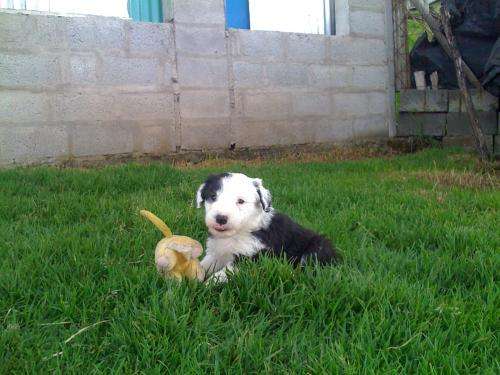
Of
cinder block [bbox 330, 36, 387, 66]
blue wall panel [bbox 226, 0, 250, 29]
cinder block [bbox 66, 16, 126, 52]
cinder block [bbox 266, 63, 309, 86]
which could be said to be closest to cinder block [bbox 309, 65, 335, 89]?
cinder block [bbox 266, 63, 309, 86]

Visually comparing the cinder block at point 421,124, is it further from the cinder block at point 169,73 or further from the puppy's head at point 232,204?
the puppy's head at point 232,204

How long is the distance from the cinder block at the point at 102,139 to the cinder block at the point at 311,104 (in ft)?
9.16

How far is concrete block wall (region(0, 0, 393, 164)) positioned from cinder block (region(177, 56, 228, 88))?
14 millimetres

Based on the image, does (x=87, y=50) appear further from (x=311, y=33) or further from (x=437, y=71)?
(x=437, y=71)

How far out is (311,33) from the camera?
895cm

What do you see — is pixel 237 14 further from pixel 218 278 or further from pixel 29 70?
pixel 218 278

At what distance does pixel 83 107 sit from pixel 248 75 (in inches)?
99.8

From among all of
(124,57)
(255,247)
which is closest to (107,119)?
(124,57)

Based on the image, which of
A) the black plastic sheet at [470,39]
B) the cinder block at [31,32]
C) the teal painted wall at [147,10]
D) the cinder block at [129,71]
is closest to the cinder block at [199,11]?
the teal painted wall at [147,10]

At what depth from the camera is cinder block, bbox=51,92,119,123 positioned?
6891 millimetres

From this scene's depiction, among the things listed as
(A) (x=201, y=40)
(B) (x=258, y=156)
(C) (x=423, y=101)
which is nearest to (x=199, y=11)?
(A) (x=201, y=40)

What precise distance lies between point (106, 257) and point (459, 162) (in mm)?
5433

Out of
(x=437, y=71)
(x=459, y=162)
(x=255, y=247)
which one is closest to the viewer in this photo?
(x=255, y=247)

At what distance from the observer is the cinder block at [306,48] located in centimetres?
861
